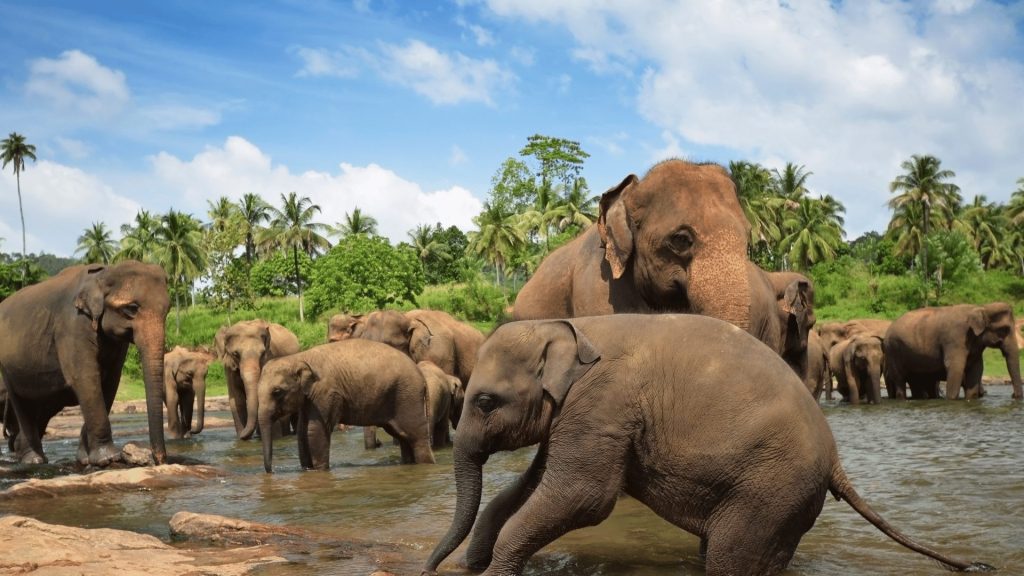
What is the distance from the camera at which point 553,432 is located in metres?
5.60

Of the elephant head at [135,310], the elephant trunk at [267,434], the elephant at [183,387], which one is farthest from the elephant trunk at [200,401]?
the elephant trunk at [267,434]

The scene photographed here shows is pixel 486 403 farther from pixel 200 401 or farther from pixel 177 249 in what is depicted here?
pixel 177 249

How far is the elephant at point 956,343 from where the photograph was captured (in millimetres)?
24484

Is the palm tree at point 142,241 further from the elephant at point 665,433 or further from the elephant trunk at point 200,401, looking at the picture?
the elephant at point 665,433

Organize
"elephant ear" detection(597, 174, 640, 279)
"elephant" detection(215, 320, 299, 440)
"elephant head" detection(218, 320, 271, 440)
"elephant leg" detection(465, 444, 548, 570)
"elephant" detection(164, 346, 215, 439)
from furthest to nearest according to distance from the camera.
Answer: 1. "elephant" detection(164, 346, 215, 439)
2. "elephant head" detection(218, 320, 271, 440)
3. "elephant" detection(215, 320, 299, 440)
4. "elephant ear" detection(597, 174, 640, 279)
5. "elephant leg" detection(465, 444, 548, 570)

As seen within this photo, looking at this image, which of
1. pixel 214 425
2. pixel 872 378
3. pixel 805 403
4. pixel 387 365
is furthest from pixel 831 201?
pixel 805 403

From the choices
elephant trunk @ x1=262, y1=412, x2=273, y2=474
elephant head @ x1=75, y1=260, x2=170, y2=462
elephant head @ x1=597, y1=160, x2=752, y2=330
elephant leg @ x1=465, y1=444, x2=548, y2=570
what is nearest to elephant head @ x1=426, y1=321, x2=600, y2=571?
elephant leg @ x1=465, y1=444, x2=548, y2=570

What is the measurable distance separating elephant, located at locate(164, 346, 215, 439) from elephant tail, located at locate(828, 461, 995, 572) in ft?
58.7

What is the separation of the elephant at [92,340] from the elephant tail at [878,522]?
29.8 ft

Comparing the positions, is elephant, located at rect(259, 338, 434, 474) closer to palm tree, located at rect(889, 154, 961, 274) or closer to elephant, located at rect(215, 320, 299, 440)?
elephant, located at rect(215, 320, 299, 440)

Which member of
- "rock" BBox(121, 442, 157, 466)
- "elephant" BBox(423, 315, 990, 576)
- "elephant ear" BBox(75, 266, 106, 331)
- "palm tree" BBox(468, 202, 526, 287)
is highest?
"palm tree" BBox(468, 202, 526, 287)

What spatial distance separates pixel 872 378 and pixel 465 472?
72.8 feet

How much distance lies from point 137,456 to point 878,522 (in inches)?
392

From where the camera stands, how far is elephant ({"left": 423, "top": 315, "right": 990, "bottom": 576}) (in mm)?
5363
